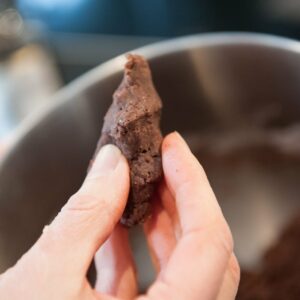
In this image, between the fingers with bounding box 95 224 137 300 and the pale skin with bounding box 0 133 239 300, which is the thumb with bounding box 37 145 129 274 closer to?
the pale skin with bounding box 0 133 239 300

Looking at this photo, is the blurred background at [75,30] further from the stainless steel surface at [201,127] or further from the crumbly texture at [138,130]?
the crumbly texture at [138,130]

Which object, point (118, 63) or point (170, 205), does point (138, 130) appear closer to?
point (170, 205)

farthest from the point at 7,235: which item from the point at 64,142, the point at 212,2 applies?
the point at 212,2

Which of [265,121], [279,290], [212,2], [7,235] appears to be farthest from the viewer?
[212,2]

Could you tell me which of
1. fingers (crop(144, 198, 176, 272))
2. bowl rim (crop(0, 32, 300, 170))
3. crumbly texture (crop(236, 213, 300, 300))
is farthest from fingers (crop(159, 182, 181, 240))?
bowl rim (crop(0, 32, 300, 170))

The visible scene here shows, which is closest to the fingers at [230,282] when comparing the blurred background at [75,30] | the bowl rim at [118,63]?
the bowl rim at [118,63]

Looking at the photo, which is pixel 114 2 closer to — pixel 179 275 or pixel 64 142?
pixel 64 142
